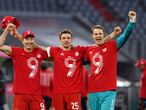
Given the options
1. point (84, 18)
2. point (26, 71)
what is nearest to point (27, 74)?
point (26, 71)

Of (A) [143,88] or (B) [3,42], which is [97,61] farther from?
(A) [143,88]

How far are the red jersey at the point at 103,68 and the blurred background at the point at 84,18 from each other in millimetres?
11026

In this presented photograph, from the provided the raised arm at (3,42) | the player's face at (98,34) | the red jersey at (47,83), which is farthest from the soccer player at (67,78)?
the red jersey at (47,83)

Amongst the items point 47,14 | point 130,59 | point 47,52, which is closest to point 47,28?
point 47,14

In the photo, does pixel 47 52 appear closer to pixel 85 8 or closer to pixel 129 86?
pixel 129 86

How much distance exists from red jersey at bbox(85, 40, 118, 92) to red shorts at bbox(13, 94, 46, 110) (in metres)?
0.80

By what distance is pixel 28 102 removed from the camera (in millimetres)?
11539

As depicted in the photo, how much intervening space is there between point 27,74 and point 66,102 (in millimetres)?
724

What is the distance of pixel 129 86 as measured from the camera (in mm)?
18891

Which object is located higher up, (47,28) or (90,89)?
(47,28)

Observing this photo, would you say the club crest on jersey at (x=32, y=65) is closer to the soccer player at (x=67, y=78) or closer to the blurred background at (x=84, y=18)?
the soccer player at (x=67, y=78)

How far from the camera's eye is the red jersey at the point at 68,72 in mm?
11547

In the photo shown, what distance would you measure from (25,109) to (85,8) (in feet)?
48.0

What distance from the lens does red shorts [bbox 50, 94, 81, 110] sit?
11484mm
